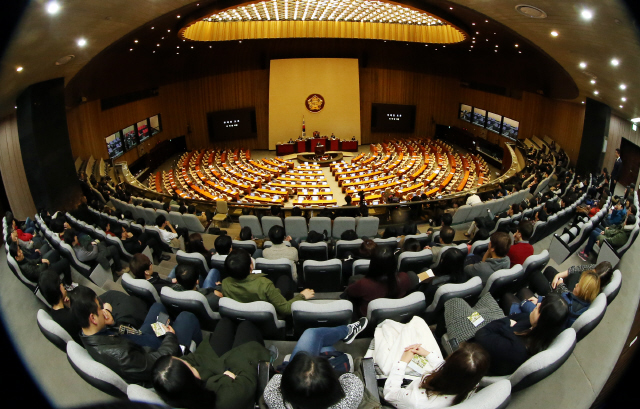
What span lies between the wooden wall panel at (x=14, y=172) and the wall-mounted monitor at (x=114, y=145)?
977 centimetres

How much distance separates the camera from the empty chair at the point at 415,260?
4.26 metres

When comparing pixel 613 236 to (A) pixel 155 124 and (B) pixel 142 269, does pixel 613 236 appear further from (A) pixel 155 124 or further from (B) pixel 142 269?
(A) pixel 155 124

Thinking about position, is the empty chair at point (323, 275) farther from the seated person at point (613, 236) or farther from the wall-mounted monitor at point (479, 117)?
the wall-mounted monitor at point (479, 117)

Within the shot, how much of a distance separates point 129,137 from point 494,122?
1981 cm

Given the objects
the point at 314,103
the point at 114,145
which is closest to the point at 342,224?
the point at 114,145

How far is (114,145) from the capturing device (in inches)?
687

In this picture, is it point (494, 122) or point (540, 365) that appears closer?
point (540, 365)

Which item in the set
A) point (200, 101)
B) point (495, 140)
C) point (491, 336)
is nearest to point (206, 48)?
point (200, 101)

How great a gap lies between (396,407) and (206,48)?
20.3 metres

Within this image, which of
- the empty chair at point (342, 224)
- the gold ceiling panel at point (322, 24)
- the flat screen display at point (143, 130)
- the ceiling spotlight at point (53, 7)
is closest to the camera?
the ceiling spotlight at point (53, 7)

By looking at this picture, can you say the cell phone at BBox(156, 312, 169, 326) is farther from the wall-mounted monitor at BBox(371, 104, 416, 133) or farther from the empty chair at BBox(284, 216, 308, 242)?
the wall-mounted monitor at BBox(371, 104, 416, 133)

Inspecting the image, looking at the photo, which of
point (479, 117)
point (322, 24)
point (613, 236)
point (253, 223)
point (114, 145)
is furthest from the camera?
point (479, 117)

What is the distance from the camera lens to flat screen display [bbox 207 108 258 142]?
23.5 m

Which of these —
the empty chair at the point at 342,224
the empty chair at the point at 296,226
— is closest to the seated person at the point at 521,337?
the empty chair at the point at 342,224
